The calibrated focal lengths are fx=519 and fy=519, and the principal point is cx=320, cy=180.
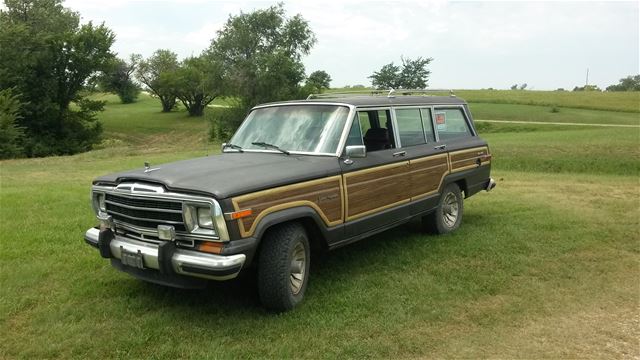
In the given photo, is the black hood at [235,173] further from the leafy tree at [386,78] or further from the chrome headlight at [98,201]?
the leafy tree at [386,78]

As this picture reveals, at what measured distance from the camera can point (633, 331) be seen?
4.50 meters

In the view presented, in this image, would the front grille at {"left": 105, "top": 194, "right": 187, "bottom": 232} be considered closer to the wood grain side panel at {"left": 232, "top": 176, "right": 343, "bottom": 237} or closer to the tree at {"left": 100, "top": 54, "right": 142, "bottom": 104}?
the wood grain side panel at {"left": 232, "top": 176, "right": 343, "bottom": 237}

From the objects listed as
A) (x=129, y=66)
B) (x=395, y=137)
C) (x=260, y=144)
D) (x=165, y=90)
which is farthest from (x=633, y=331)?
(x=129, y=66)

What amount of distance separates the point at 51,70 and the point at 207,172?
3910 centimetres

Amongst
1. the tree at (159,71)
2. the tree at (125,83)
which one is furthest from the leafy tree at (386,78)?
the tree at (125,83)

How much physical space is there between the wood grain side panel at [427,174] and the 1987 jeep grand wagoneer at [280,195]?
13 millimetres


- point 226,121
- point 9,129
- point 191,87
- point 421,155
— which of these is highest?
point 191,87

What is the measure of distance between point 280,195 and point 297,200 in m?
0.22

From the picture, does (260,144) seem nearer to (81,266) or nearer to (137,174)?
(137,174)

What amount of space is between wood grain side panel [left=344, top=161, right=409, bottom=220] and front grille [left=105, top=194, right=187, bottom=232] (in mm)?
1736

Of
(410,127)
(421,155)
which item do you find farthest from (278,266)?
(410,127)

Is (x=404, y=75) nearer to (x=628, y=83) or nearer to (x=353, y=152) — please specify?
(x=353, y=152)

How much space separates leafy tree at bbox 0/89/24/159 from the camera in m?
28.5

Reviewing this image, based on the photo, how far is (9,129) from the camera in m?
29.0
